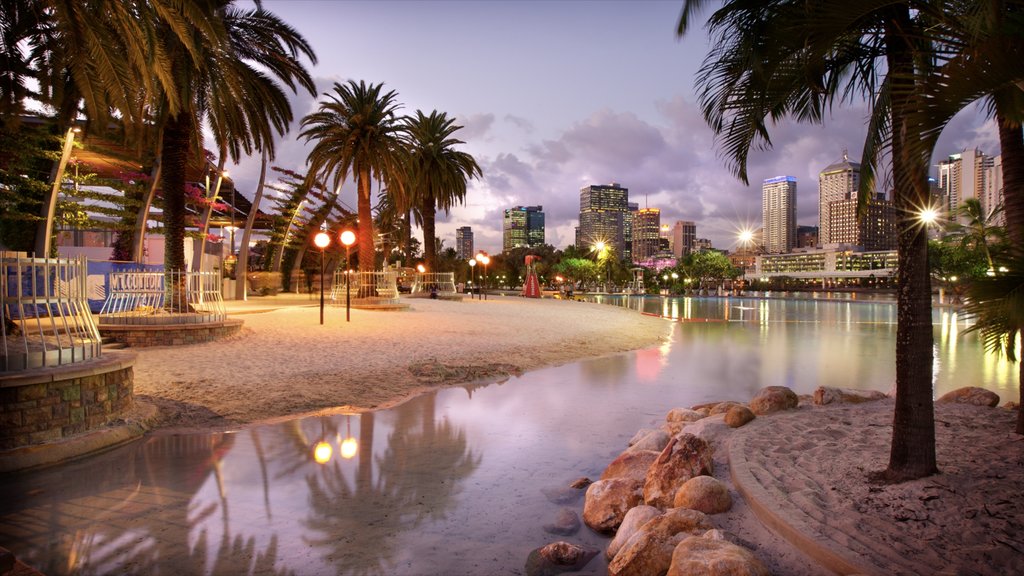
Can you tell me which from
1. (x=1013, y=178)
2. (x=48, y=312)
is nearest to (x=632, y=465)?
(x=1013, y=178)

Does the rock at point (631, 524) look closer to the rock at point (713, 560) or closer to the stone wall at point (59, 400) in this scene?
the rock at point (713, 560)

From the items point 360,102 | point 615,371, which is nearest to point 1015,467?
point 615,371

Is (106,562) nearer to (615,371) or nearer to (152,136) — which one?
(615,371)

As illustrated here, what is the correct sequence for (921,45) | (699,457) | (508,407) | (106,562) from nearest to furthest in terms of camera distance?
1. (106,562)
2. (921,45)
3. (699,457)
4. (508,407)

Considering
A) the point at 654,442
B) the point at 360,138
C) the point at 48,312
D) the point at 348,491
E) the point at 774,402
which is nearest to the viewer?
the point at 348,491

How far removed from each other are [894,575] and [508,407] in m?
6.51

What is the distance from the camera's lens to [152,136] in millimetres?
15047

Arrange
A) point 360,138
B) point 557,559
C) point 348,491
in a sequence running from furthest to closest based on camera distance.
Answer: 1. point 360,138
2. point 348,491
3. point 557,559

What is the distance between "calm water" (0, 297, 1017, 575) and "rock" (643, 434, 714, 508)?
0.64 metres

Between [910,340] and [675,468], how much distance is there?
2136mm

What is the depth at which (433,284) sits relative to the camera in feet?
106

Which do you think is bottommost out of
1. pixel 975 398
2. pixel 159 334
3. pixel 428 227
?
pixel 975 398

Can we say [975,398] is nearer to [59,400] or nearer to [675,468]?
[675,468]

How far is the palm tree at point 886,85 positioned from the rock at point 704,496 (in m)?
1.25
